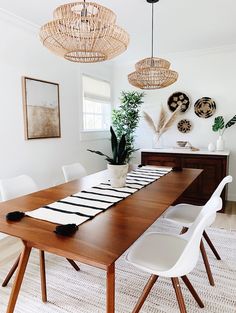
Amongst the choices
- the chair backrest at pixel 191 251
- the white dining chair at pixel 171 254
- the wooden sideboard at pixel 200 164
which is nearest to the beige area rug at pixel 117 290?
the white dining chair at pixel 171 254

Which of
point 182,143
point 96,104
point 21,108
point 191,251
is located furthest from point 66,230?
point 96,104

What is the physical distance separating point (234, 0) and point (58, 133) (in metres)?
2.59

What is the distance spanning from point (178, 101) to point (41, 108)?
2401 millimetres

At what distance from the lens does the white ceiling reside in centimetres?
253

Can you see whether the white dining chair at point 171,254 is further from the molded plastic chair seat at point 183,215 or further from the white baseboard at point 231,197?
the white baseboard at point 231,197

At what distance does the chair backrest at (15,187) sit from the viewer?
6.82 feet

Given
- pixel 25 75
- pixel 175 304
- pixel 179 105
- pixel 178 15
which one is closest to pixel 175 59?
pixel 179 105

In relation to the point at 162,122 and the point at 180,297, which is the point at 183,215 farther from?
the point at 162,122

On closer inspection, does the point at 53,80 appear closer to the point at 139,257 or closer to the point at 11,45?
the point at 11,45

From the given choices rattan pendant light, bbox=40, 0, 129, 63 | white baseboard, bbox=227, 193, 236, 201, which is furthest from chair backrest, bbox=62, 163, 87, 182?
white baseboard, bbox=227, 193, 236, 201

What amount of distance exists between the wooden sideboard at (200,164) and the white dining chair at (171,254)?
2077 millimetres

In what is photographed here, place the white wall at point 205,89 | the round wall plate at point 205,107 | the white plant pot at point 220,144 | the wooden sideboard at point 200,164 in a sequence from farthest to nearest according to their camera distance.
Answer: the round wall plate at point 205,107 < the white wall at point 205,89 < the white plant pot at point 220,144 < the wooden sideboard at point 200,164

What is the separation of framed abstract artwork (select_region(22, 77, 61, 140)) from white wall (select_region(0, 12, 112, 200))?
0.07m

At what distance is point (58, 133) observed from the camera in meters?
3.54
